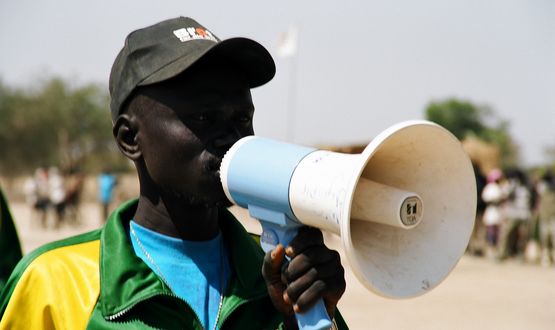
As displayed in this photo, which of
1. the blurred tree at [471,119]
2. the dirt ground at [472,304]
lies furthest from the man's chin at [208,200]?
the blurred tree at [471,119]

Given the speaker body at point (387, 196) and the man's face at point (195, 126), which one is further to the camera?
the man's face at point (195, 126)

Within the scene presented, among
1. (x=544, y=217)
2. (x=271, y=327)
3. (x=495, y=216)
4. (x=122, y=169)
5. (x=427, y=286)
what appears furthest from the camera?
(x=122, y=169)

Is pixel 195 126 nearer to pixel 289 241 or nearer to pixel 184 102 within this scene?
pixel 184 102

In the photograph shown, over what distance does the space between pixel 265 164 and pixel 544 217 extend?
66.1ft

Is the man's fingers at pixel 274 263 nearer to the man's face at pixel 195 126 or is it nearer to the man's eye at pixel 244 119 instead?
the man's face at pixel 195 126

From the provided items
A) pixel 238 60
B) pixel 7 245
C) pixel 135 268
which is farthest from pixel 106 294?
pixel 7 245

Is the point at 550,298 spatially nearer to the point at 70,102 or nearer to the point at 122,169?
the point at 122,169

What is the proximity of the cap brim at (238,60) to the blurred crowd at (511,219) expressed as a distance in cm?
1316

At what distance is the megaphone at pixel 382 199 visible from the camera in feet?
6.55

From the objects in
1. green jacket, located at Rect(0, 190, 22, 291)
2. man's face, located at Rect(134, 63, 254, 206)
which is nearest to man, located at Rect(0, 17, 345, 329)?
man's face, located at Rect(134, 63, 254, 206)

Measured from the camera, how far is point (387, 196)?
80.0 inches

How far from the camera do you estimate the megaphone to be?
6.55ft

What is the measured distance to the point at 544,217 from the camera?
20938 mm

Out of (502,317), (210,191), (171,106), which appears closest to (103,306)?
(210,191)
